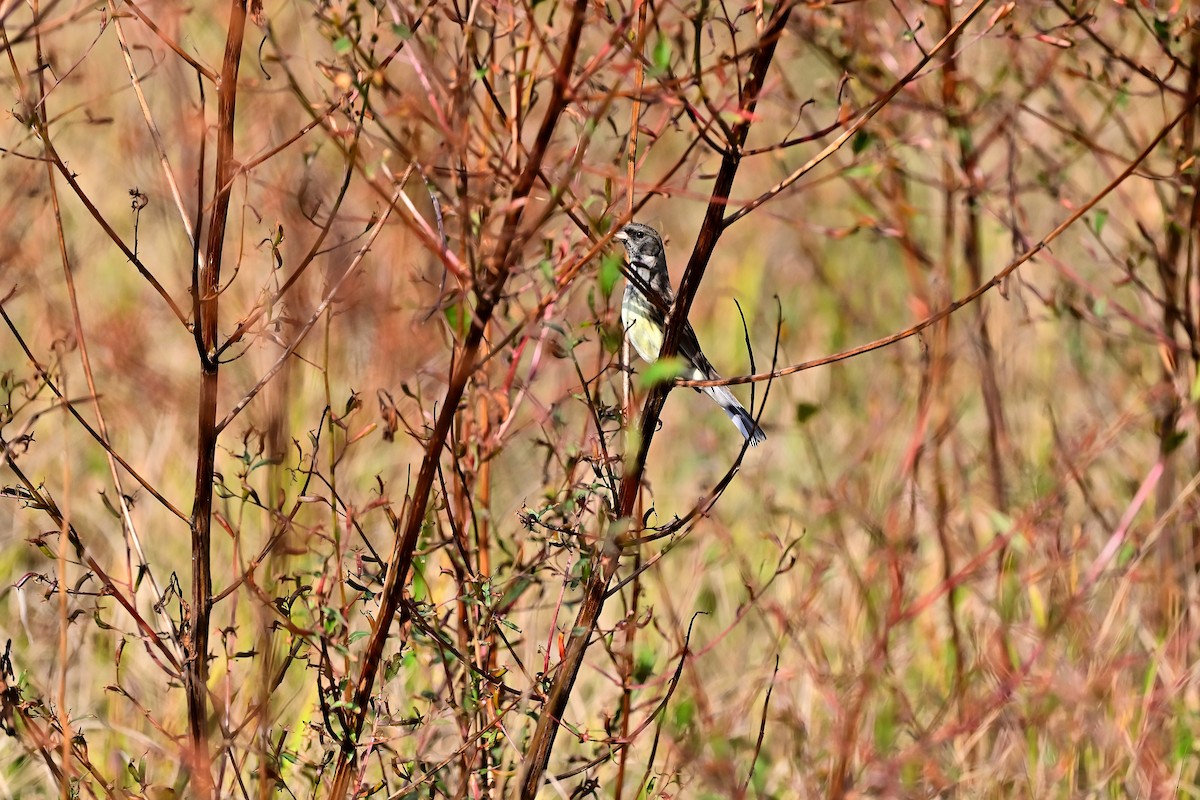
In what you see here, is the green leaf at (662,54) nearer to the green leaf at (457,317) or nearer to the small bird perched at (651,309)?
the green leaf at (457,317)

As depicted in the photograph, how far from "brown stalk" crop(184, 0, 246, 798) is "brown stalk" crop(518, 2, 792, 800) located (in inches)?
24.2

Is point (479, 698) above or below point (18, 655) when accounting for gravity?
below

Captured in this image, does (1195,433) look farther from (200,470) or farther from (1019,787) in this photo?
(200,470)

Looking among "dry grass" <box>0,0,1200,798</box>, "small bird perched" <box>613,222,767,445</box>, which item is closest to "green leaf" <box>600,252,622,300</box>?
"dry grass" <box>0,0,1200,798</box>

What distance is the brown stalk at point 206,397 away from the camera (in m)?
2.34

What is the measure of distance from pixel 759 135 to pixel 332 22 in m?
6.63

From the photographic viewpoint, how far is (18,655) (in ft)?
14.1

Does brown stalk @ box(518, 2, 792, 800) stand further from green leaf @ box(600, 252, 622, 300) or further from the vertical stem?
green leaf @ box(600, 252, 622, 300)

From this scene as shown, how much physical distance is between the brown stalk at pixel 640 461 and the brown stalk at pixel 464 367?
1.07ft

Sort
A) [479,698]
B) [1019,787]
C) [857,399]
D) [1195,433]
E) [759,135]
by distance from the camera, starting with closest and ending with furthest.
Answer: [479,698]
[1019,787]
[1195,433]
[857,399]
[759,135]

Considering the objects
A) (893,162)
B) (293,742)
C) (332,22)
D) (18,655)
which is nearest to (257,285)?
(18,655)

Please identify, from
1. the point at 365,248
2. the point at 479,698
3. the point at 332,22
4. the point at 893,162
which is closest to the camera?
the point at 332,22

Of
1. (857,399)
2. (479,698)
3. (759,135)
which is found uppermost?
(759,135)

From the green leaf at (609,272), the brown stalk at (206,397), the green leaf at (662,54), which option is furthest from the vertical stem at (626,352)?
the brown stalk at (206,397)
